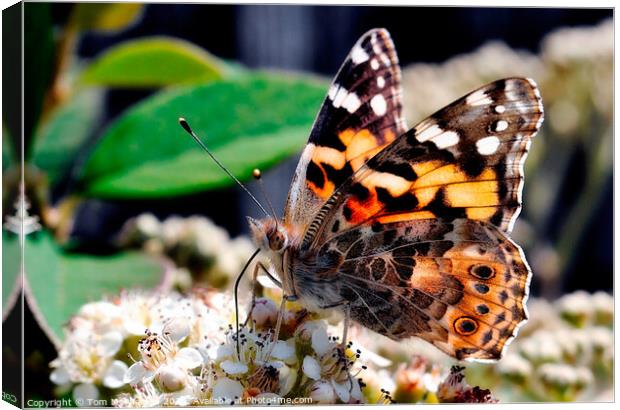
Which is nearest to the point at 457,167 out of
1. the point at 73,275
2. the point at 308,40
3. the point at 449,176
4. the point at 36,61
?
the point at 449,176

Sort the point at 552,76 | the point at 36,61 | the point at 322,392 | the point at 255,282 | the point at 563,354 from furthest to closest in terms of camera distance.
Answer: the point at 552,76
the point at 563,354
the point at 36,61
the point at 255,282
the point at 322,392

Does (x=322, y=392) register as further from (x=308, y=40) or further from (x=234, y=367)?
(x=308, y=40)

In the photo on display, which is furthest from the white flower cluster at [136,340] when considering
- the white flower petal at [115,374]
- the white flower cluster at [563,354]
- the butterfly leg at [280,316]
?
the white flower cluster at [563,354]

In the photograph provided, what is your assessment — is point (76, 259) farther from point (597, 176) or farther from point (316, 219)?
point (597, 176)

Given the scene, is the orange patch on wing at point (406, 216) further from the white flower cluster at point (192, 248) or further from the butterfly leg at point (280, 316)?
the white flower cluster at point (192, 248)

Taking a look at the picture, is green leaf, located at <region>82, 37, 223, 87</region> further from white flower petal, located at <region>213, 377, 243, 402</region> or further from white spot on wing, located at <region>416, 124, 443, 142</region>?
white flower petal, located at <region>213, 377, 243, 402</region>
